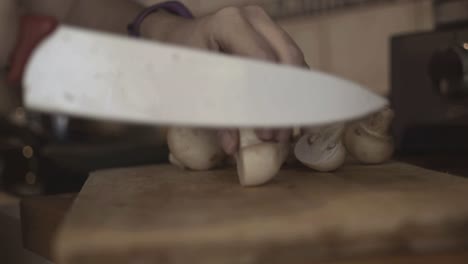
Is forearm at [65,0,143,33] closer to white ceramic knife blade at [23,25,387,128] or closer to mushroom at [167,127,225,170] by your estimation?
mushroom at [167,127,225,170]

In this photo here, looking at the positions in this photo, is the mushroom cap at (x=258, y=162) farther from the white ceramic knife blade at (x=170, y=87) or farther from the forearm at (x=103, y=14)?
the forearm at (x=103, y=14)

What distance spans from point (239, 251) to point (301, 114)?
0.10 meters

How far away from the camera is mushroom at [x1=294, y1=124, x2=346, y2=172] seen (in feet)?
2.04

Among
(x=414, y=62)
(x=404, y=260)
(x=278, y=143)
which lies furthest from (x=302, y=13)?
(x=404, y=260)

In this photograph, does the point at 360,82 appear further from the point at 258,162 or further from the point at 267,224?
the point at 267,224

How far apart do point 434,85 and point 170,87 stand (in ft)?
1.73

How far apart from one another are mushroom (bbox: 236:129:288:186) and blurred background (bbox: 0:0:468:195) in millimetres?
250

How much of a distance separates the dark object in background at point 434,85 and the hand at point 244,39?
0.31 metres

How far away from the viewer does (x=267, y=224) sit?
1.44 feet

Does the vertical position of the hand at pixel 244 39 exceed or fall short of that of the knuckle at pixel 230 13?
it falls short

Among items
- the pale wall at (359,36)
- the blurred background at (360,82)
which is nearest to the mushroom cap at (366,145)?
the blurred background at (360,82)

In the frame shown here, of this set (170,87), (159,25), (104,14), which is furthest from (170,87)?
(104,14)

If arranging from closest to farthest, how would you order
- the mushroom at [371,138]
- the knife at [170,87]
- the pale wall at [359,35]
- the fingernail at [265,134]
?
the knife at [170,87]
the fingernail at [265,134]
the mushroom at [371,138]
the pale wall at [359,35]

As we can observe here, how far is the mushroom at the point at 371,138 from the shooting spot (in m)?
0.65
